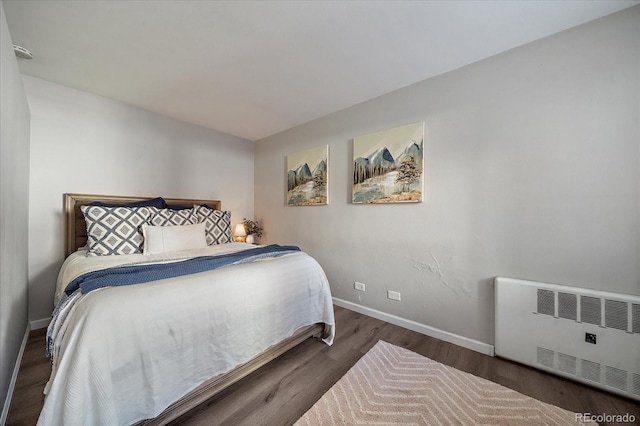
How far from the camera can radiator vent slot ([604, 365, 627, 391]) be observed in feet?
4.65

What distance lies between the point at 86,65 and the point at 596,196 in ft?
13.6

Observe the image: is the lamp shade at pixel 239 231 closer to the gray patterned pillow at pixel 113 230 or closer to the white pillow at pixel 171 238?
the white pillow at pixel 171 238

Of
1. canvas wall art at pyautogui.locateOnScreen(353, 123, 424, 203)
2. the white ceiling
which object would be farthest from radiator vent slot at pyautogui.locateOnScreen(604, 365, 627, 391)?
the white ceiling

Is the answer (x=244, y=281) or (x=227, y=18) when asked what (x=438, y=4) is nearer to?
(x=227, y=18)

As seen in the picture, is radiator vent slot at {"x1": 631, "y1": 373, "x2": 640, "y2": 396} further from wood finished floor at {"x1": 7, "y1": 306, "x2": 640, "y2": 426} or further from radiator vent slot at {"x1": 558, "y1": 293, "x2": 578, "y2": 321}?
radiator vent slot at {"x1": 558, "y1": 293, "x2": 578, "y2": 321}

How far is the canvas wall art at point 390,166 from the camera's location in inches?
Answer: 89.0

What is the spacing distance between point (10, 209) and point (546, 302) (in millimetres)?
3626

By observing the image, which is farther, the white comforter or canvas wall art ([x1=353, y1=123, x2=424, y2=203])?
canvas wall art ([x1=353, y1=123, x2=424, y2=203])

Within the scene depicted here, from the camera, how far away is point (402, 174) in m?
2.35

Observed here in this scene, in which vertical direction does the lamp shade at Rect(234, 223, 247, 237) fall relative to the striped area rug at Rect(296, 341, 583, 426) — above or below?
above

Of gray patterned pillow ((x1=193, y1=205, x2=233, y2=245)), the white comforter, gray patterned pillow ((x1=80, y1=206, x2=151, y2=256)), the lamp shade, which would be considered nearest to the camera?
the white comforter

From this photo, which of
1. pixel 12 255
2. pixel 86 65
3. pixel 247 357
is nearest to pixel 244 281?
pixel 247 357

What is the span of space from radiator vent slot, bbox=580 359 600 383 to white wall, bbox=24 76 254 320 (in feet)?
13.8

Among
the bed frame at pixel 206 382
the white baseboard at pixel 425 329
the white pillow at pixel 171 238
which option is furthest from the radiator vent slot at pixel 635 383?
the white pillow at pixel 171 238
